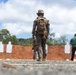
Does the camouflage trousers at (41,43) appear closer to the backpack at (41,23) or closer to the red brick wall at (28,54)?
the backpack at (41,23)

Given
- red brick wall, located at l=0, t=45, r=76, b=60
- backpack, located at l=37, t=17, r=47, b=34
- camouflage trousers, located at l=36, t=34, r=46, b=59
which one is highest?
backpack, located at l=37, t=17, r=47, b=34

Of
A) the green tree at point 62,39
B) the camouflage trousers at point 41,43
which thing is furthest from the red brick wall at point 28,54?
the green tree at point 62,39

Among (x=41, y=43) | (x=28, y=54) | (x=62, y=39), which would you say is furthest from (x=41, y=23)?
(x=62, y=39)

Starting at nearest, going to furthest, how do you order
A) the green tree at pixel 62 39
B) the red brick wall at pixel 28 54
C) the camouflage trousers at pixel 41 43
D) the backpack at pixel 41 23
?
1. the backpack at pixel 41 23
2. the camouflage trousers at pixel 41 43
3. the red brick wall at pixel 28 54
4. the green tree at pixel 62 39

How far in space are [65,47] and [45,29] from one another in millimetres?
23285

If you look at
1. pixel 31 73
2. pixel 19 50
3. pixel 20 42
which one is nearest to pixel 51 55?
pixel 19 50

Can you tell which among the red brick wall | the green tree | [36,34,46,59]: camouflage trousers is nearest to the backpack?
[36,34,46,59]: camouflage trousers

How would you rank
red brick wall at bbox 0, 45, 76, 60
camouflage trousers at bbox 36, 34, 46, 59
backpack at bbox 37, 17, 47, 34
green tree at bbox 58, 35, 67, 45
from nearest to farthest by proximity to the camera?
1. backpack at bbox 37, 17, 47, 34
2. camouflage trousers at bbox 36, 34, 46, 59
3. red brick wall at bbox 0, 45, 76, 60
4. green tree at bbox 58, 35, 67, 45

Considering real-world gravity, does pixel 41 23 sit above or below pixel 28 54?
above

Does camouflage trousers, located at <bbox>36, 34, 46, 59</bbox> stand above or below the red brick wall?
above

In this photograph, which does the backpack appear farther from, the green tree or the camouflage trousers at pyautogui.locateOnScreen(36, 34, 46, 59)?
the green tree

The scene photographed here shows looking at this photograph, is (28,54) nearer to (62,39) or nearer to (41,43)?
(41,43)

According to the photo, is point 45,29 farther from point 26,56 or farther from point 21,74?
point 26,56

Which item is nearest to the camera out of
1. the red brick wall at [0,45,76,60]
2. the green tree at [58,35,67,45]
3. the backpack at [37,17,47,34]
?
the backpack at [37,17,47,34]
